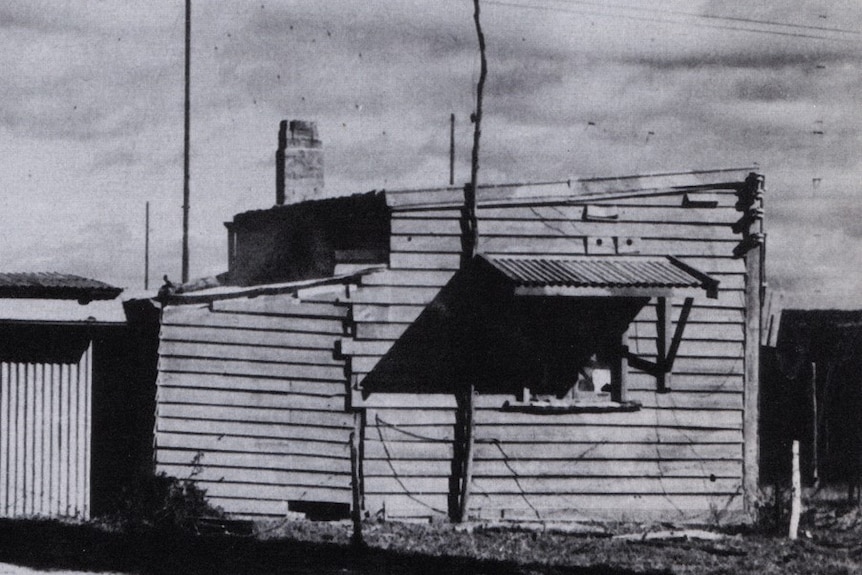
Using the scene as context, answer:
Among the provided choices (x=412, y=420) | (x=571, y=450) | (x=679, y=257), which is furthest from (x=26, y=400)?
(x=679, y=257)

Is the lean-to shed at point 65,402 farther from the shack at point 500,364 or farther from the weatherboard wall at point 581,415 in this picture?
the weatherboard wall at point 581,415

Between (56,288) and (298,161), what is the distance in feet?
24.9

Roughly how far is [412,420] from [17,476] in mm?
5008

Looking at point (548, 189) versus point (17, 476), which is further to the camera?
point (548, 189)

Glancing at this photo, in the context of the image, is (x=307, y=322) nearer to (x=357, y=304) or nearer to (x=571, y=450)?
(x=357, y=304)

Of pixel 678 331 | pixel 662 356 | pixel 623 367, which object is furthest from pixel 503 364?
pixel 678 331

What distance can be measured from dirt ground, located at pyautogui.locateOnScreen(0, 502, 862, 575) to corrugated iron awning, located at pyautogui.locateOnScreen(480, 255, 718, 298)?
9.92ft

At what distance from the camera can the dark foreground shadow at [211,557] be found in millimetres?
10852

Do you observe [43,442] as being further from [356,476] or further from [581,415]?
[581,415]

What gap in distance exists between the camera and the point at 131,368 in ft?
45.9

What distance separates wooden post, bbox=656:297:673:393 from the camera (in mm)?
14008

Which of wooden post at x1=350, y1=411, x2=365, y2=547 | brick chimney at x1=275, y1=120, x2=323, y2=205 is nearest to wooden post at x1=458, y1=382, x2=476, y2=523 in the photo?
wooden post at x1=350, y1=411, x2=365, y2=547

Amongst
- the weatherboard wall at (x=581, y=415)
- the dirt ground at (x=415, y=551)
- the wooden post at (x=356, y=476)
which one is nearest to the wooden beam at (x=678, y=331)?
the weatherboard wall at (x=581, y=415)

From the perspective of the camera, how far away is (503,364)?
14281 mm
